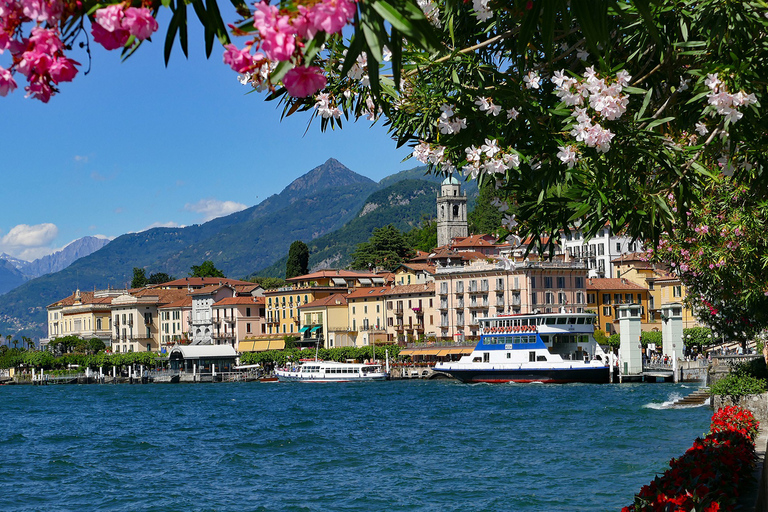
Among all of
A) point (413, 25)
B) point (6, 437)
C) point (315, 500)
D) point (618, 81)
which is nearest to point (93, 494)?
point (315, 500)

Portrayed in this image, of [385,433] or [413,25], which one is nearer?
[413,25]

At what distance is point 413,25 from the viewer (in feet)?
9.15

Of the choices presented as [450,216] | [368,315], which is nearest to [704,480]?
[368,315]

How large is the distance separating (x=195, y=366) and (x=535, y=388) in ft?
163

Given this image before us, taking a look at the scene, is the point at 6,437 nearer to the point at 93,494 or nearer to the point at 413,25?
the point at 93,494

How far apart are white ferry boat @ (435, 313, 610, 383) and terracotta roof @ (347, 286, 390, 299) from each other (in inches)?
1036

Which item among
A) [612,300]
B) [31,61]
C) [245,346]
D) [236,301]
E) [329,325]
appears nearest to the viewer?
[31,61]

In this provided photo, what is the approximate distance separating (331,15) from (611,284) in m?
87.9

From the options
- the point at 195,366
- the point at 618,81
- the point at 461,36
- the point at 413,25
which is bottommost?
the point at 195,366

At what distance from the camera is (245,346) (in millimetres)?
108438

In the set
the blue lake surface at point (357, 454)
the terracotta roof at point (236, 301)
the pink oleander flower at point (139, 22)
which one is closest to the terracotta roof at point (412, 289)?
the terracotta roof at point (236, 301)

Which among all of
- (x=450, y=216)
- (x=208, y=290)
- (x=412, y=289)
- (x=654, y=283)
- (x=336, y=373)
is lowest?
(x=336, y=373)

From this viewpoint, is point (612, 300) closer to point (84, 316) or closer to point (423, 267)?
point (423, 267)

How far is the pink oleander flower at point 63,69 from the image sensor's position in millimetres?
3051
